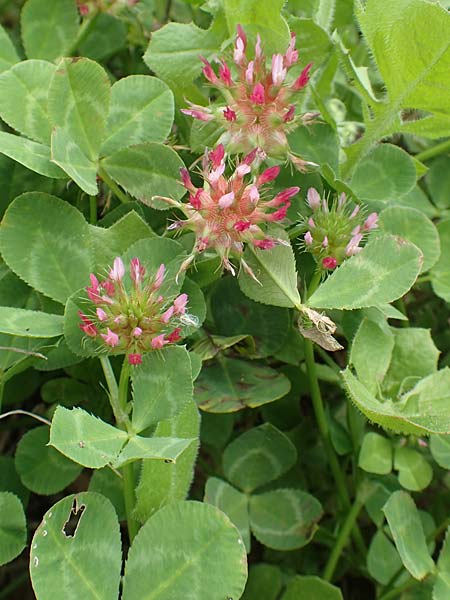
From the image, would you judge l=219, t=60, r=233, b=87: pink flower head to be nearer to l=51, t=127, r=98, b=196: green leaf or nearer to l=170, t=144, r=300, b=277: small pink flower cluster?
l=170, t=144, r=300, b=277: small pink flower cluster

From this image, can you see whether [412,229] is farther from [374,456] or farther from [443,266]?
[374,456]

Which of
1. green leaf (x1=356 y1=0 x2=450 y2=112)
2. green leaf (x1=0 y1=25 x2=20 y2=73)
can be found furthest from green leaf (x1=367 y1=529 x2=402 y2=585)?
green leaf (x1=0 y1=25 x2=20 y2=73)

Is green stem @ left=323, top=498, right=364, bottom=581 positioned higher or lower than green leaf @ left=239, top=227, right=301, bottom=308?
lower

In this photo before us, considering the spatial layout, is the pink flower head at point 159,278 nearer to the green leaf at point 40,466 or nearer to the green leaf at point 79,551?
the green leaf at point 79,551

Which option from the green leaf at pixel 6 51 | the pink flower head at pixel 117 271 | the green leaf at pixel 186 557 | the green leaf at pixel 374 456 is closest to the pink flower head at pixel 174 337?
the pink flower head at pixel 117 271

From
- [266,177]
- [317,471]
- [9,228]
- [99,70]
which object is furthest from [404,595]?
[99,70]

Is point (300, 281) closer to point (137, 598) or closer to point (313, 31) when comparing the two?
point (313, 31)

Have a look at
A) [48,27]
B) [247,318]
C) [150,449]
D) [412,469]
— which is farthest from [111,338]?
[48,27]
